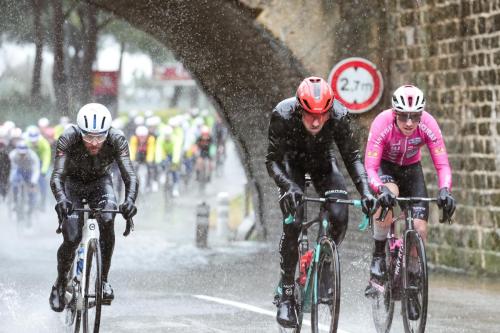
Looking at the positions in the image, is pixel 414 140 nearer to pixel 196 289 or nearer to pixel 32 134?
pixel 196 289

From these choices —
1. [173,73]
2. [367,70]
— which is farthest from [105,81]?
[173,73]

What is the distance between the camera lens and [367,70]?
17328 millimetres

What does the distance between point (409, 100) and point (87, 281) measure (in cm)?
265

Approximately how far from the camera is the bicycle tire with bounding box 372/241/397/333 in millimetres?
9852

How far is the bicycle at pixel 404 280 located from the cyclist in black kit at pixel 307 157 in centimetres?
46

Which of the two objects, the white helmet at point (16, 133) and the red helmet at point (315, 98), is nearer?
the red helmet at point (315, 98)

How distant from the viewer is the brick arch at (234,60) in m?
18.2

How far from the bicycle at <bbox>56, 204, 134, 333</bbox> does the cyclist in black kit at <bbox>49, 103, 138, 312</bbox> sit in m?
0.10

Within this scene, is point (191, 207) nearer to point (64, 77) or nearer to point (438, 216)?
point (64, 77)

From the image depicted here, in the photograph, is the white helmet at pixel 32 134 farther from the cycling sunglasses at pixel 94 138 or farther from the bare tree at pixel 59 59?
the cycling sunglasses at pixel 94 138

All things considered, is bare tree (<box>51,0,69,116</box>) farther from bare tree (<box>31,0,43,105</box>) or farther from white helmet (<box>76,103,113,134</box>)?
white helmet (<box>76,103,113,134</box>)

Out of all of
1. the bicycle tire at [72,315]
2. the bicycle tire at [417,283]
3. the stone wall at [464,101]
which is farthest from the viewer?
the stone wall at [464,101]

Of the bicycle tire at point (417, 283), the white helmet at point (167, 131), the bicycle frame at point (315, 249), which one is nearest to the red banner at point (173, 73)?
the white helmet at point (167, 131)

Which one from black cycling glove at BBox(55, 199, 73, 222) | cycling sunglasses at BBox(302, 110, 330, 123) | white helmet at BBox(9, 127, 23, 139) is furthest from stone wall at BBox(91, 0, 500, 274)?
white helmet at BBox(9, 127, 23, 139)
